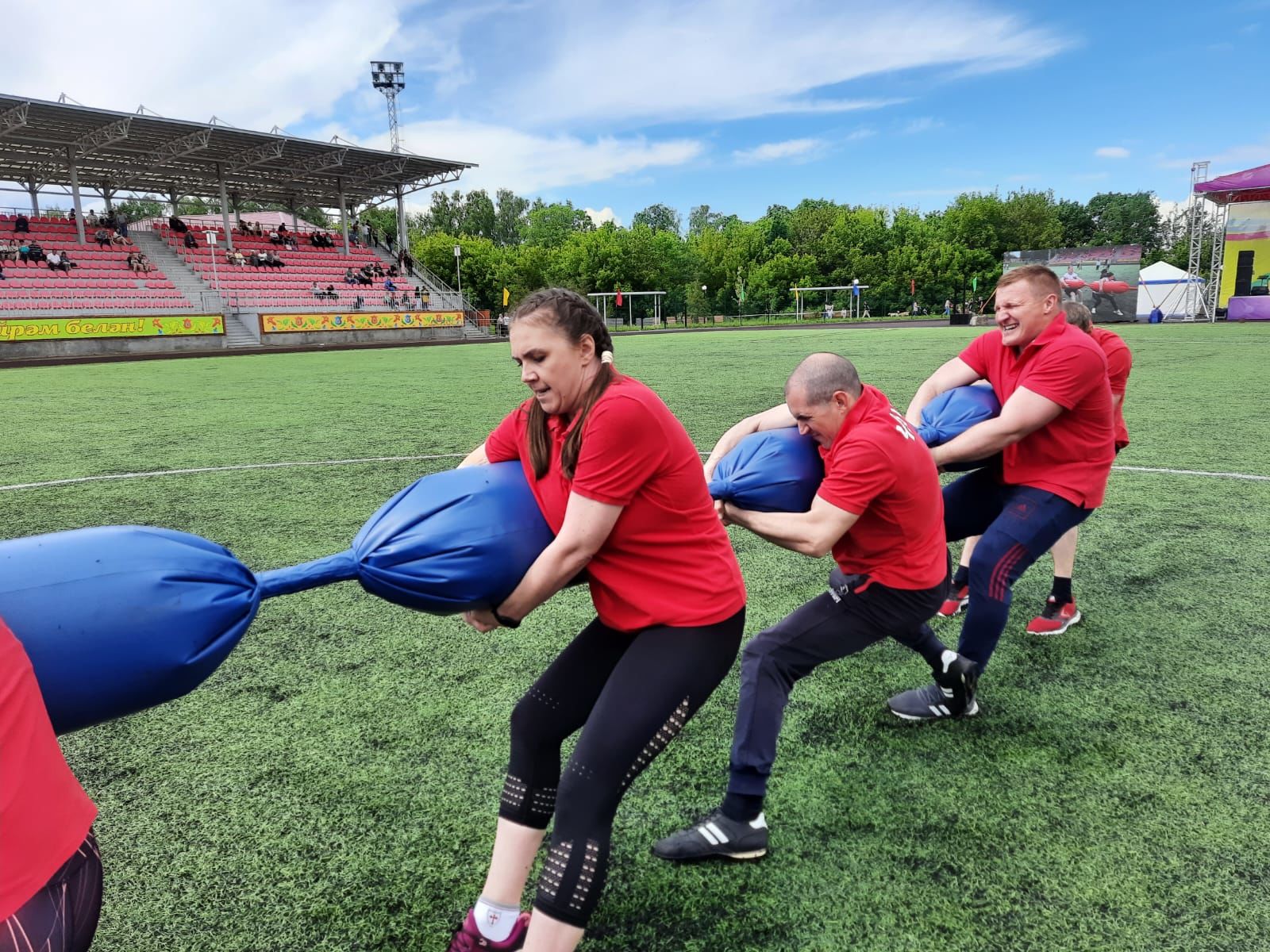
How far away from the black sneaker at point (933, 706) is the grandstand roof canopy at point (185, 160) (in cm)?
3785

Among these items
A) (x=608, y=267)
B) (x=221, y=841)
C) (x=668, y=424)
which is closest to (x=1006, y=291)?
(x=668, y=424)

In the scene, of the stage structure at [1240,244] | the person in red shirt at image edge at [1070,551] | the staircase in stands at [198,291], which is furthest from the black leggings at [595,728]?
the stage structure at [1240,244]

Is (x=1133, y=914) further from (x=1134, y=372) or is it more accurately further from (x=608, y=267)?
(x=608, y=267)

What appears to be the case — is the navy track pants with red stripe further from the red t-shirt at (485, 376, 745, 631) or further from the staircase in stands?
the staircase in stands

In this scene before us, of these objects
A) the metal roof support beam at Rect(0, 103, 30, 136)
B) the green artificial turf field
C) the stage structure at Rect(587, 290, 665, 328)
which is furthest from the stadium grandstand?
the green artificial turf field

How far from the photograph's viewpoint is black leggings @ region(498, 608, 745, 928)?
2045 mm

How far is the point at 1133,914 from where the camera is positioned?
7.85 ft

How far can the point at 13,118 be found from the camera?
3045 cm

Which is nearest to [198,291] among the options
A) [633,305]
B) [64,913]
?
[633,305]

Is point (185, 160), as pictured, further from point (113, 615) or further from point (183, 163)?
point (113, 615)

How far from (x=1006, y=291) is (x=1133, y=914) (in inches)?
102

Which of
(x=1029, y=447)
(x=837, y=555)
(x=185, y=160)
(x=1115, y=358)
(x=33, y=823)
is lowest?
(x=837, y=555)

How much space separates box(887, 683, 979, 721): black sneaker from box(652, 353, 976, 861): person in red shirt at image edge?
1.88ft

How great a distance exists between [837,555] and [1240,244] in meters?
48.8
